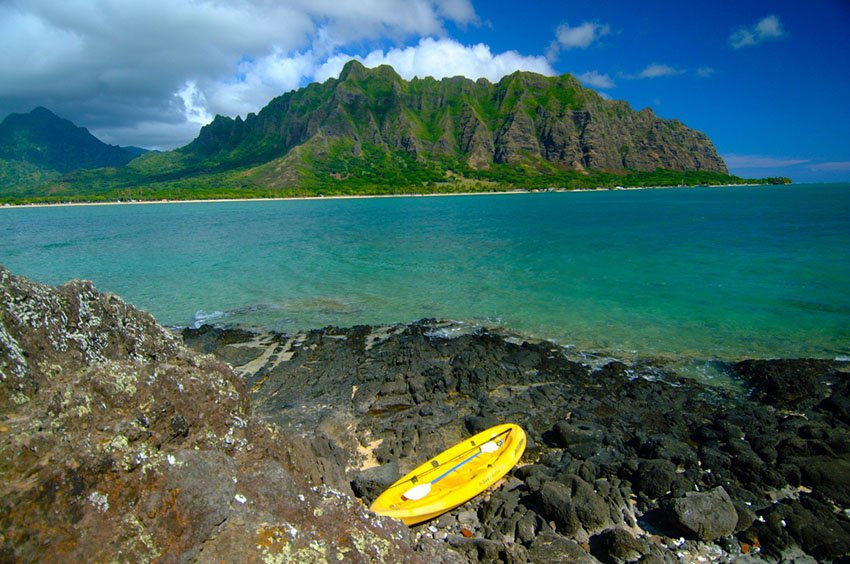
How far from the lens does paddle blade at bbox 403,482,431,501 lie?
9438 mm

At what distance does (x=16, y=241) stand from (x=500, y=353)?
263 feet

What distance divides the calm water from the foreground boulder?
→ 18052 millimetres

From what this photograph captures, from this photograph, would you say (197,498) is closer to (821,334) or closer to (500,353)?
(500,353)

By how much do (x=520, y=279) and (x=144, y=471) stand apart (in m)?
32.0

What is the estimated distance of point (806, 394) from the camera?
15.2 meters

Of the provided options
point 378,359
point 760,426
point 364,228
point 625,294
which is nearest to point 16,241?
point 364,228

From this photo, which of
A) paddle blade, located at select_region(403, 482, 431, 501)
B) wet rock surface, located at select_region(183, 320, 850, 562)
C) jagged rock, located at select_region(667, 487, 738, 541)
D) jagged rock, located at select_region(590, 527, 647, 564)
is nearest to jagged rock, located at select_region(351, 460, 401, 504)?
wet rock surface, located at select_region(183, 320, 850, 562)

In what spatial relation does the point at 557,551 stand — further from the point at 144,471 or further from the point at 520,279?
the point at 520,279

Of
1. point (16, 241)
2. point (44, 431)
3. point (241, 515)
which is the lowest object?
point (16, 241)

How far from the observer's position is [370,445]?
41.4 feet

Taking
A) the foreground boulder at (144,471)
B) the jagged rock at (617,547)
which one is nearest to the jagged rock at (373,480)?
the jagged rock at (617,547)

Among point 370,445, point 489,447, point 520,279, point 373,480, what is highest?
point 520,279

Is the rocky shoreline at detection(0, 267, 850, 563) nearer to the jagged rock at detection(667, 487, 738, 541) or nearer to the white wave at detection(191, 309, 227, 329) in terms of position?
the jagged rock at detection(667, 487, 738, 541)

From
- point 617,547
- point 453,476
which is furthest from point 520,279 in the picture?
point 617,547
